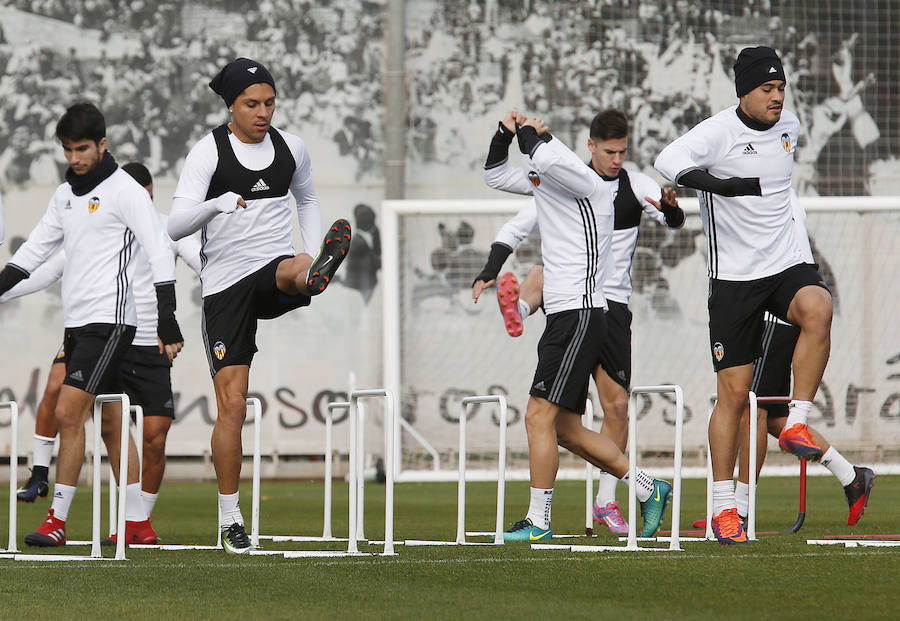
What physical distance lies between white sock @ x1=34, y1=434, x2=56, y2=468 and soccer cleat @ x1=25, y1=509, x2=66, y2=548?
150 centimetres

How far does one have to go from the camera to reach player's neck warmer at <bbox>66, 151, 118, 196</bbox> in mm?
7039

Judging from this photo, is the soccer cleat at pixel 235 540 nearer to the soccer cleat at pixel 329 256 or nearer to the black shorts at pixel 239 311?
the black shorts at pixel 239 311

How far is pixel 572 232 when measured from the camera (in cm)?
682

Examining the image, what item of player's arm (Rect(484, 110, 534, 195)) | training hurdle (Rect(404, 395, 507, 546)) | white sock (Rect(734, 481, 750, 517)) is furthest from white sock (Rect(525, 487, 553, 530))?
player's arm (Rect(484, 110, 534, 195))

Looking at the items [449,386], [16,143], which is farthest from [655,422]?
[16,143]

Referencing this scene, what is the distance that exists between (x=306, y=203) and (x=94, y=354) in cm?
132

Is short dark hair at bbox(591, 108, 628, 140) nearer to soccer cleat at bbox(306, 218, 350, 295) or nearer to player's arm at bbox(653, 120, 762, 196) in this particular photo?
player's arm at bbox(653, 120, 762, 196)

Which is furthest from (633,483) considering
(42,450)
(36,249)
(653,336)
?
(653,336)

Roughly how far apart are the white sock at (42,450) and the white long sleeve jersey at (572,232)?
350 centimetres

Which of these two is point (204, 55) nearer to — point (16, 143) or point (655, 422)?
point (16, 143)

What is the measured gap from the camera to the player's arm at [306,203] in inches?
264

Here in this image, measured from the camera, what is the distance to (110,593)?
4828mm

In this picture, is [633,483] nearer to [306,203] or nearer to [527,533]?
[527,533]

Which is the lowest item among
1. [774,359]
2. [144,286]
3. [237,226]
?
[774,359]
